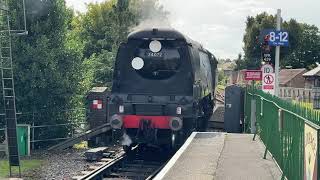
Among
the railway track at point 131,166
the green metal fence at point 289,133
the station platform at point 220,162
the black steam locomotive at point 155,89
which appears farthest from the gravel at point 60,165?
the green metal fence at point 289,133

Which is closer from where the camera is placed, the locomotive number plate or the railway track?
the railway track

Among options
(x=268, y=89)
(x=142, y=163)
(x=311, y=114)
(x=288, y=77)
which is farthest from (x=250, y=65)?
(x=311, y=114)

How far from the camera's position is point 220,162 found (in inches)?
383

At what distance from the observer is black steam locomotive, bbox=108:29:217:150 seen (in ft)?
42.5

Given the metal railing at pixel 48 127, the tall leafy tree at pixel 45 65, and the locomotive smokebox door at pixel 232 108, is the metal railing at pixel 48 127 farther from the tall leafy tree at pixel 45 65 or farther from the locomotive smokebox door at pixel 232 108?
the locomotive smokebox door at pixel 232 108

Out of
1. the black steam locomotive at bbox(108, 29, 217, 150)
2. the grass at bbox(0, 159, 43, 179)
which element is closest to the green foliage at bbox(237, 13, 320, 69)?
the black steam locomotive at bbox(108, 29, 217, 150)

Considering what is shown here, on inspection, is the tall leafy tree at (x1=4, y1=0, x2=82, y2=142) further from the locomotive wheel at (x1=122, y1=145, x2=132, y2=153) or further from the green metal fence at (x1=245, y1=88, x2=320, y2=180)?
the green metal fence at (x1=245, y1=88, x2=320, y2=180)

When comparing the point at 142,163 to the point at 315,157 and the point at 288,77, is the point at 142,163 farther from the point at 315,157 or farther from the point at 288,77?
the point at 288,77

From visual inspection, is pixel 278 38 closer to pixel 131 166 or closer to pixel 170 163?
pixel 131 166

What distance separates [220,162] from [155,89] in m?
4.33

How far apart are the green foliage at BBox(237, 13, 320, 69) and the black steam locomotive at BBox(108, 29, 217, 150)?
43307mm

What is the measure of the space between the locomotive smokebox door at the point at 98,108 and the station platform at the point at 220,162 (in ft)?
17.3

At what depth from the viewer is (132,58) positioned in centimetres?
1358

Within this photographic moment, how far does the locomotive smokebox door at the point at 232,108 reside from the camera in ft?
57.9
